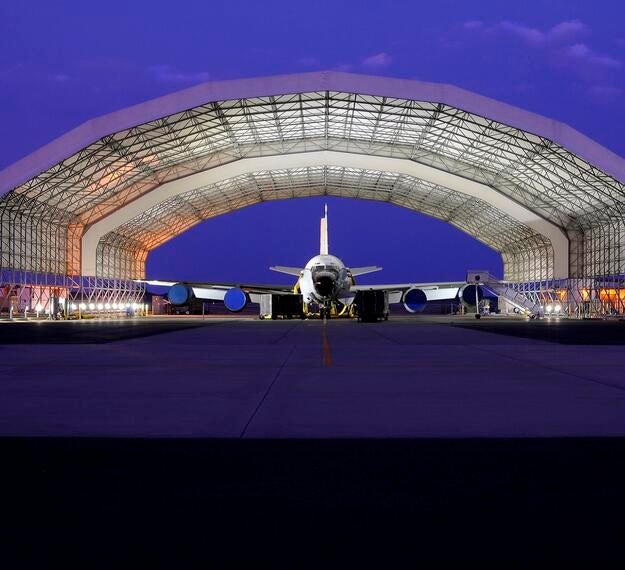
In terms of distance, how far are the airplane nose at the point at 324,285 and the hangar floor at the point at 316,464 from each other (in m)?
30.9

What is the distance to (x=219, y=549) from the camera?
354 cm

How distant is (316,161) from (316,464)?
46.7 m

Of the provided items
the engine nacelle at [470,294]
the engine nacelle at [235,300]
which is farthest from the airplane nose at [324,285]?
the engine nacelle at [470,294]

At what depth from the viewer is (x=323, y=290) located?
143ft

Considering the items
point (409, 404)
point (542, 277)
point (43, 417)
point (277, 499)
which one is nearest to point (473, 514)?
point (277, 499)

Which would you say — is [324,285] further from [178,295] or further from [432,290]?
[432,290]

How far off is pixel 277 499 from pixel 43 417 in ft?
13.6

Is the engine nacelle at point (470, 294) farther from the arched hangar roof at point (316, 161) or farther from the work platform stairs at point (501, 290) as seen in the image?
the arched hangar roof at point (316, 161)

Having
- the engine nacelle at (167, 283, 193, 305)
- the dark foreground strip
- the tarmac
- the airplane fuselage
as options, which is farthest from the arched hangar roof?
the dark foreground strip

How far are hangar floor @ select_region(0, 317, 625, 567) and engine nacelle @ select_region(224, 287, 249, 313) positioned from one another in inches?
1448

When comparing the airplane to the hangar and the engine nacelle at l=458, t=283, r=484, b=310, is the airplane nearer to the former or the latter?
the engine nacelle at l=458, t=283, r=484, b=310

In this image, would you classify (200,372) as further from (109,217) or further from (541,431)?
(109,217)

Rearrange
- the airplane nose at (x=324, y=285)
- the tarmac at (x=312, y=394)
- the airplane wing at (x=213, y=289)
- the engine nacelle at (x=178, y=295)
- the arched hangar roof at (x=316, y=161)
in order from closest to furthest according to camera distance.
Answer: the tarmac at (x=312, y=394), the arched hangar roof at (x=316, y=161), the airplane nose at (x=324, y=285), the engine nacelle at (x=178, y=295), the airplane wing at (x=213, y=289)

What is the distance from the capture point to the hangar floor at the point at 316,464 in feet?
12.2
